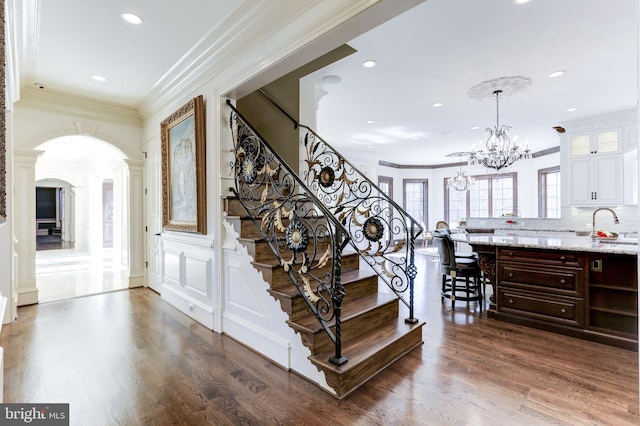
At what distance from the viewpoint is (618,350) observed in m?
2.86

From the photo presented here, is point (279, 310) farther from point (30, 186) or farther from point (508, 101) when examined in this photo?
point (508, 101)

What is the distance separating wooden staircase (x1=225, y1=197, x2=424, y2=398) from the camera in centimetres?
225

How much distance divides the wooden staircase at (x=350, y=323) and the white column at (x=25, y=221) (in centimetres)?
311

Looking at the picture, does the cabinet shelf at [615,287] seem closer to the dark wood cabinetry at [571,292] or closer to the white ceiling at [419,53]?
the dark wood cabinetry at [571,292]

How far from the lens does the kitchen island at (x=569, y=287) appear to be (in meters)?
2.94

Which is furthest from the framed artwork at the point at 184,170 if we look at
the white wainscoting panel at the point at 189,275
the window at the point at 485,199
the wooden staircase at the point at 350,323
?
the window at the point at 485,199

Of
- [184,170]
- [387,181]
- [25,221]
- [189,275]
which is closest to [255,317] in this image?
[189,275]

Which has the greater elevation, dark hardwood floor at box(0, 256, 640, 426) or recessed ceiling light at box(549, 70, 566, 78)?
recessed ceiling light at box(549, 70, 566, 78)

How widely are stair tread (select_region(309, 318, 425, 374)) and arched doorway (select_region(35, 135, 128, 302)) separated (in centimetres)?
438

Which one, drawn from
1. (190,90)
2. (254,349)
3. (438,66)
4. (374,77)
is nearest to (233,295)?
(254,349)

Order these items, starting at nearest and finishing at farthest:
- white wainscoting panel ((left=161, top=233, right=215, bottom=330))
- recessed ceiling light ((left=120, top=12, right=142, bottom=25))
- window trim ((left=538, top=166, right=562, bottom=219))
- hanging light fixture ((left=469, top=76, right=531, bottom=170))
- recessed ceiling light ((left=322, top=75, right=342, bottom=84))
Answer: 1. recessed ceiling light ((left=120, top=12, right=142, bottom=25))
2. white wainscoting panel ((left=161, top=233, right=215, bottom=330))
3. recessed ceiling light ((left=322, top=75, right=342, bottom=84))
4. hanging light fixture ((left=469, top=76, right=531, bottom=170))
5. window trim ((left=538, top=166, right=562, bottom=219))

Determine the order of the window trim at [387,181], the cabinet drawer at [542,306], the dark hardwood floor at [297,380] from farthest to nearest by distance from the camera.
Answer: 1. the window trim at [387,181]
2. the cabinet drawer at [542,306]
3. the dark hardwood floor at [297,380]

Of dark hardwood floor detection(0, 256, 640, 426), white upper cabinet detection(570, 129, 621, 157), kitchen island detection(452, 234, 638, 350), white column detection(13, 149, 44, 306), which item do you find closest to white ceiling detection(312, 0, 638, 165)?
white upper cabinet detection(570, 129, 621, 157)

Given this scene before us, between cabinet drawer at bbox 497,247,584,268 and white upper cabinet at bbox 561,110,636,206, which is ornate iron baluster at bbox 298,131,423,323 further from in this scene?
white upper cabinet at bbox 561,110,636,206
